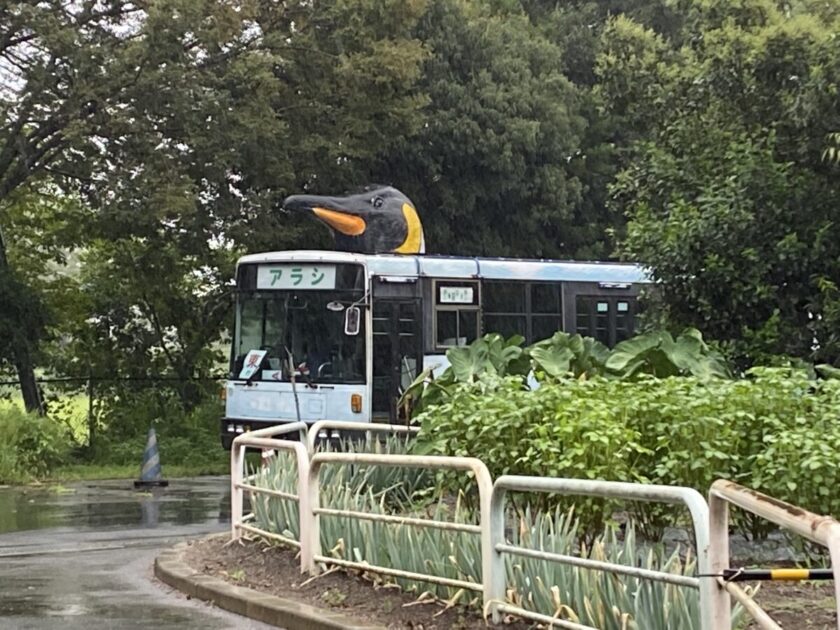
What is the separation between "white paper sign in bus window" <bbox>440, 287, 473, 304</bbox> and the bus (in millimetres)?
16

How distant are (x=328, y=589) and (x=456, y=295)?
11666mm


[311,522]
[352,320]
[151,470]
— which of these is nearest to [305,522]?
[311,522]

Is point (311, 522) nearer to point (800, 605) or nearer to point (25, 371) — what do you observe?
point (800, 605)

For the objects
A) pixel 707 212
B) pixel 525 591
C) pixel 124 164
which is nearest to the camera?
pixel 525 591

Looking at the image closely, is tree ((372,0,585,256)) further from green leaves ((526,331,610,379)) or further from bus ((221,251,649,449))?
green leaves ((526,331,610,379))

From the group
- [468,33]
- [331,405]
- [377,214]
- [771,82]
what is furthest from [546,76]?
[771,82]

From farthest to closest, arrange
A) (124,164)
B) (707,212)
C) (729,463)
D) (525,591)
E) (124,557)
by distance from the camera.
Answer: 1. (124,164)
2. (707,212)
3. (124,557)
4. (729,463)
5. (525,591)

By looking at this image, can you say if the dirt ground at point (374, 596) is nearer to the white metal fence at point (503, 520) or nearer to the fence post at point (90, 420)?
the white metal fence at point (503, 520)

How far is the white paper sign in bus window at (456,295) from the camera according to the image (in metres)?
20.1

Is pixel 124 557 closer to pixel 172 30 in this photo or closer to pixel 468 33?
pixel 172 30

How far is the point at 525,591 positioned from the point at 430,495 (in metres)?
3.84

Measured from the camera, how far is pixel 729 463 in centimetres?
907

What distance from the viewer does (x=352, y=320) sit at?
1844cm

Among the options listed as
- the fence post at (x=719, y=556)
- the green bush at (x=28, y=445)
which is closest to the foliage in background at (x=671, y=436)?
the fence post at (x=719, y=556)
